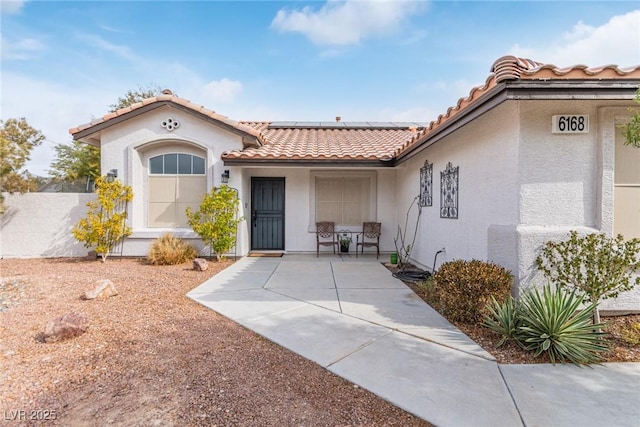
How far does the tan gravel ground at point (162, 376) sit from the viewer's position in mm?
2414

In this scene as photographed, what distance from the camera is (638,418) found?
2336mm

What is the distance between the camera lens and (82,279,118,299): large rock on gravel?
5402 mm

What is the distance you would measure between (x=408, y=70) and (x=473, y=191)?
24.2 feet

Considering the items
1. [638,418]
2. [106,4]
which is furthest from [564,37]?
[106,4]

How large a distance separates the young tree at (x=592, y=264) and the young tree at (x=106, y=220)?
1043 centimetres

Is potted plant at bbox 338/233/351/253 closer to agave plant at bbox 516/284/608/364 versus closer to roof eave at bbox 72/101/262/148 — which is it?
roof eave at bbox 72/101/262/148

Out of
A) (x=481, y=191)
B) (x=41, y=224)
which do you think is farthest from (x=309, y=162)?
(x=41, y=224)

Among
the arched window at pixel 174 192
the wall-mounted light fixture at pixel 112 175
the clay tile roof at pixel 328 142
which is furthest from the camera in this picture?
the arched window at pixel 174 192

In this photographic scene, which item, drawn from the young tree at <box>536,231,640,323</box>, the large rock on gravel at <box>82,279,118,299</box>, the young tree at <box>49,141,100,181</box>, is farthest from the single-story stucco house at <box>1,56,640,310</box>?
the young tree at <box>49,141,100,181</box>

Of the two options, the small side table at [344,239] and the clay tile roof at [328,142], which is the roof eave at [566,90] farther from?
the small side table at [344,239]

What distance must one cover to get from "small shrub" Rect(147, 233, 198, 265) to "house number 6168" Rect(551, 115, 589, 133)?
8983 mm

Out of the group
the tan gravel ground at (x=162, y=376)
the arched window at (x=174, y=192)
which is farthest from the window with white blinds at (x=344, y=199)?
the tan gravel ground at (x=162, y=376)

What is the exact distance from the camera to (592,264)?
3.88 meters

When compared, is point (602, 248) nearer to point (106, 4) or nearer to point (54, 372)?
point (54, 372)
